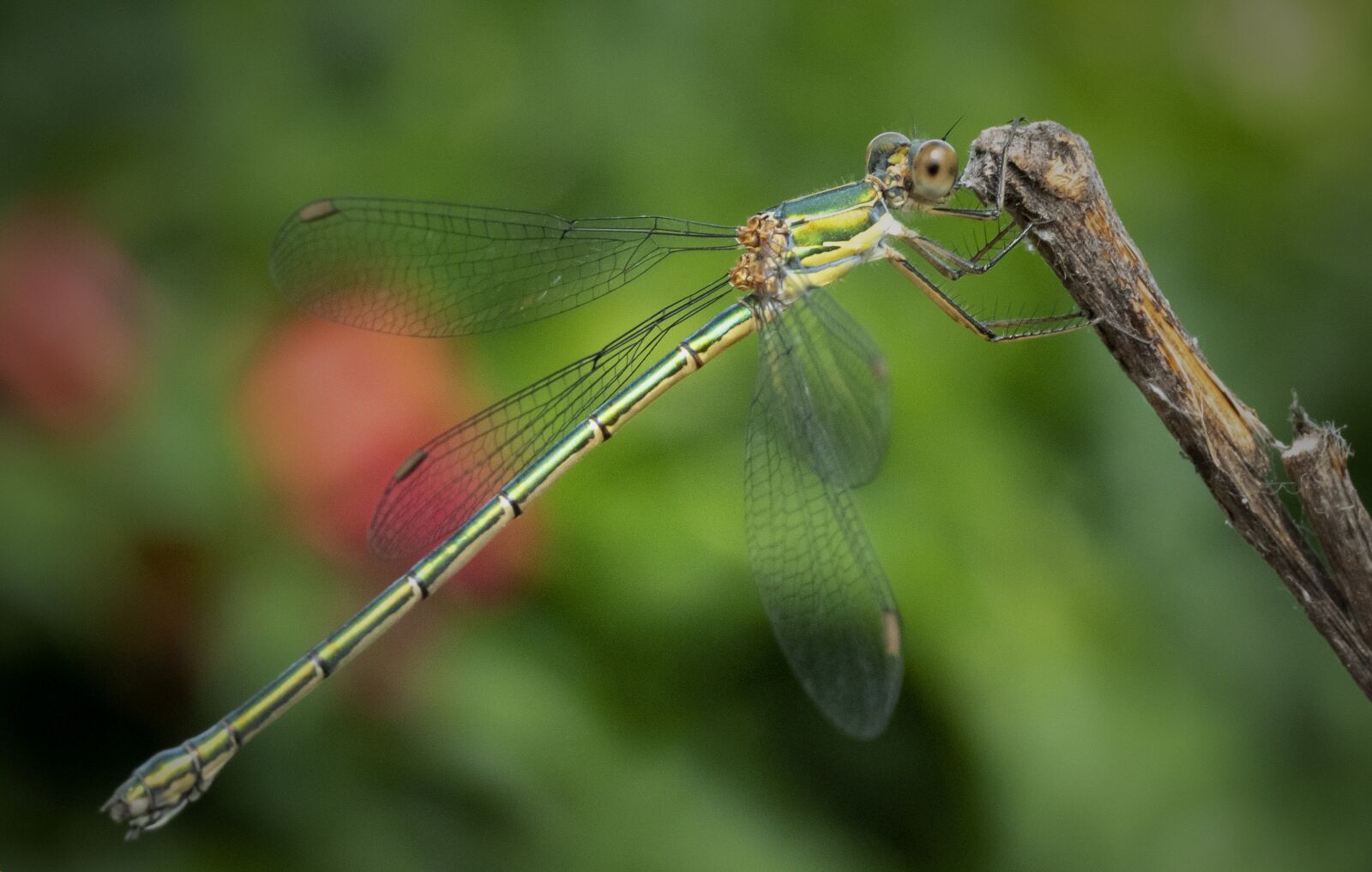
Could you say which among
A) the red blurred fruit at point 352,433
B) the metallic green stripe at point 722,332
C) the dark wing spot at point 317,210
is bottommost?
the metallic green stripe at point 722,332

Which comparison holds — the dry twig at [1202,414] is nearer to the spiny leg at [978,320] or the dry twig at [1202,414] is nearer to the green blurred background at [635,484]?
the spiny leg at [978,320]

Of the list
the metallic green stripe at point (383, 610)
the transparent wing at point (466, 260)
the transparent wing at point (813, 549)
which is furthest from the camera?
the transparent wing at point (466, 260)

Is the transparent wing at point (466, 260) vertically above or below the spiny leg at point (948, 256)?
above

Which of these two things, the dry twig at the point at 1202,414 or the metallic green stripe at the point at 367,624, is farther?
the metallic green stripe at the point at 367,624

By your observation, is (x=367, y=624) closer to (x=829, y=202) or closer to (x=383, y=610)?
(x=383, y=610)

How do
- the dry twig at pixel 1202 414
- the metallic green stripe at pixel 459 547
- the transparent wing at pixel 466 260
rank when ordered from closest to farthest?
the dry twig at pixel 1202 414 → the metallic green stripe at pixel 459 547 → the transparent wing at pixel 466 260

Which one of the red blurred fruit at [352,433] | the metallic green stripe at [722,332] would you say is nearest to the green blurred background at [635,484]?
the red blurred fruit at [352,433]
